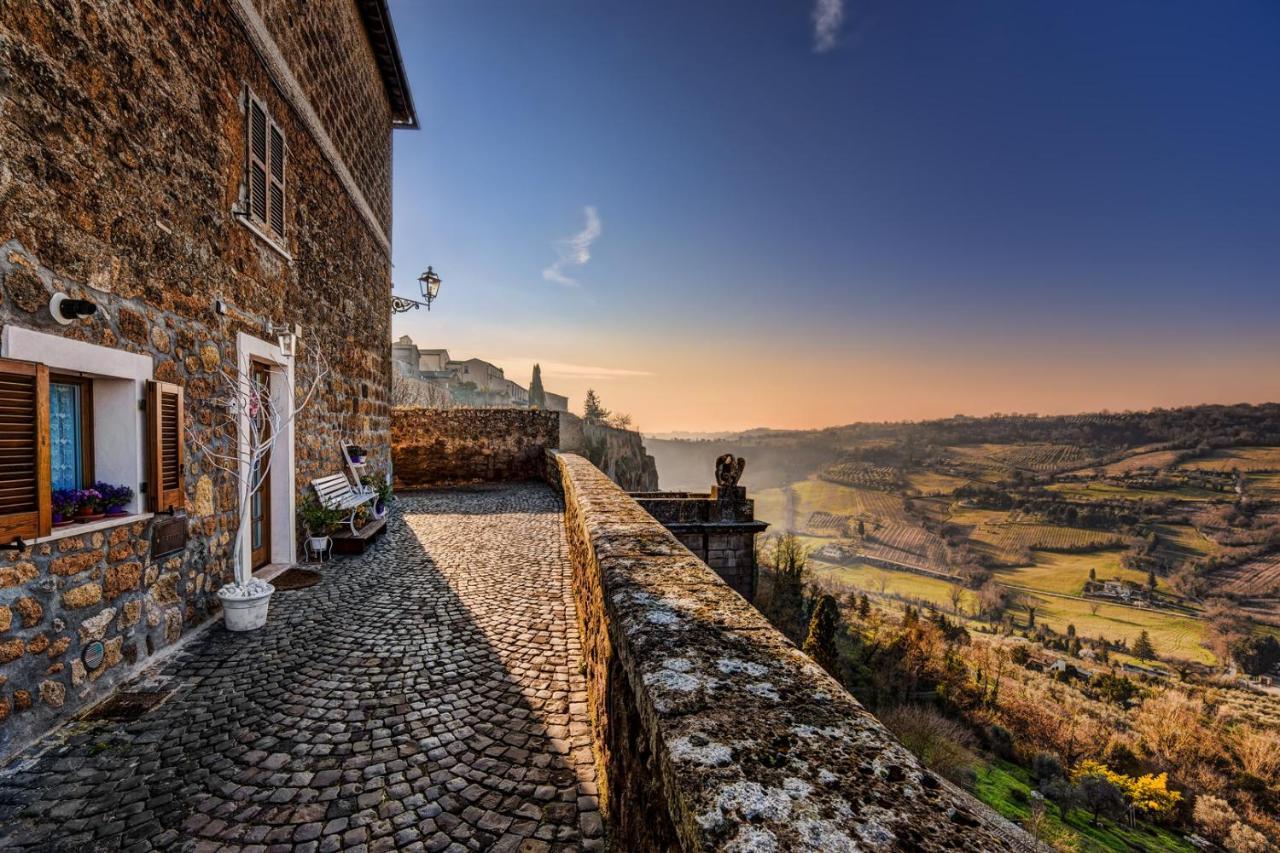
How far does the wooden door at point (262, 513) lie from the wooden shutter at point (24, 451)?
260 cm

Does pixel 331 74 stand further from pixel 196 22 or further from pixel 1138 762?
pixel 1138 762

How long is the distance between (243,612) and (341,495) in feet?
9.75

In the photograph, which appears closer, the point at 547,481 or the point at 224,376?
the point at 224,376

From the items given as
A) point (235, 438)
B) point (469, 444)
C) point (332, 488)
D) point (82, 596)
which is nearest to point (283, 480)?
point (332, 488)

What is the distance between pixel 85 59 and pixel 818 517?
154064 millimetres

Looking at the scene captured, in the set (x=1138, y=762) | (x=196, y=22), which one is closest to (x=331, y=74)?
(x=196, y=22)

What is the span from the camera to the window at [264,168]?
4613 mm

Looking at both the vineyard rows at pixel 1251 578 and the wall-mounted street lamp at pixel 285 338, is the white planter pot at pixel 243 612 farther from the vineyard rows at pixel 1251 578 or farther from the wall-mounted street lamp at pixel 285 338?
the vineyard rows at pixel 1251 578

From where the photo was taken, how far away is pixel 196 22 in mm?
3883

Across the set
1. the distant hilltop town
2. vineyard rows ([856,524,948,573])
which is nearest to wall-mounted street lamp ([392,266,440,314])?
the distant hilltop town

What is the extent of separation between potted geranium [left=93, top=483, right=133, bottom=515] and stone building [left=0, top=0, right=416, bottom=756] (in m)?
0.06

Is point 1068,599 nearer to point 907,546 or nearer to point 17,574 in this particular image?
point 907,546

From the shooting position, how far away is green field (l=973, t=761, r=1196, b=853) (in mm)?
21938

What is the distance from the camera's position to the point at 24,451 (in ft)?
8.34
